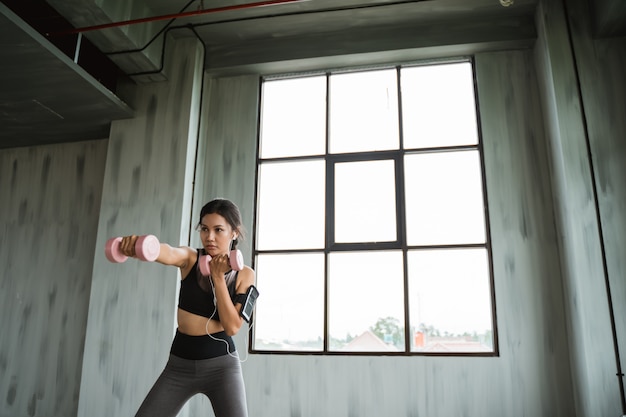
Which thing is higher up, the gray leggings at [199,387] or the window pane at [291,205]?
the window pane at [291,205]

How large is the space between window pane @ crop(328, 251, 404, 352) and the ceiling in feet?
5.89

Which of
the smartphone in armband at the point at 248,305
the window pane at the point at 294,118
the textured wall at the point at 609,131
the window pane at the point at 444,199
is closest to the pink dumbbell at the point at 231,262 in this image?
the smartphone in armband at the point at 248,305

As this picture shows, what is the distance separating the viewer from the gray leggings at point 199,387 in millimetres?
2088

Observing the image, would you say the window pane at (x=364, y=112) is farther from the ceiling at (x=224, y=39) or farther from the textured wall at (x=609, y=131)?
the textured wall at (x=609, y=131)

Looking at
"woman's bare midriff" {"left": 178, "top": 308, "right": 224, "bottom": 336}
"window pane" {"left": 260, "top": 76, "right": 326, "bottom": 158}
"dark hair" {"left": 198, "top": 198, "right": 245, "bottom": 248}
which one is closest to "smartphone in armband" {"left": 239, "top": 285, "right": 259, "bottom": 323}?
"woman's bare midriff" {"left": 178, "top": 308, "right": 224, "bottom": 336}

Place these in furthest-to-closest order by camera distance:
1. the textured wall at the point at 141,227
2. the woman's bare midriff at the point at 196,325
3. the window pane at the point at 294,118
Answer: the window pane at the point at 294,118 < the textured wall at the point at 141,227 < the woman's bare midriff at the point at 196,325

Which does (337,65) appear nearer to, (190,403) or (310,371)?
(310,371)

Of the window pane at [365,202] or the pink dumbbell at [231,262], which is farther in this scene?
the window pane at [365,202]

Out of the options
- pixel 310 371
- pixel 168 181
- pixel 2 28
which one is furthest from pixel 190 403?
pixel 2 28

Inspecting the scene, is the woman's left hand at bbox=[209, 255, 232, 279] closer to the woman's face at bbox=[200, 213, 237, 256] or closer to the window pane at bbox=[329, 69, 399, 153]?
the woman's face at bbox=[200, 213, 237, 256]

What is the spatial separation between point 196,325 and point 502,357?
2.35 metres

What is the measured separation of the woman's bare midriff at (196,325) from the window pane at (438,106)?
97.1 inches

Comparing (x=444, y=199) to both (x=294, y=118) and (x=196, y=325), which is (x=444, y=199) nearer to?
(x=294, y=118)

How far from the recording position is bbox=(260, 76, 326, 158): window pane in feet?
14.1
